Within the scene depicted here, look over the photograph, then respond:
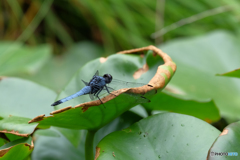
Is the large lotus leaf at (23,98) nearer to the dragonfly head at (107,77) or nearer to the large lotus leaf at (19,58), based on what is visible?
the dragonfly head at (107,77)

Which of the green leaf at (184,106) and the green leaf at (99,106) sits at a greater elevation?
the green leaf at (99,106)

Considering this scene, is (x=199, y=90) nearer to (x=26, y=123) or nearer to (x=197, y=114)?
(x=197, y=114)

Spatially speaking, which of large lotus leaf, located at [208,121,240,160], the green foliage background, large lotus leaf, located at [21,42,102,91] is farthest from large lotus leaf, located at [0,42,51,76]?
large lotus leaf, located at [208,121,240,160]

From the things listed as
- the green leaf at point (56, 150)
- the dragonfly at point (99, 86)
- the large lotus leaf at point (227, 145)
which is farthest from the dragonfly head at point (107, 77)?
the large lotus leaf at point (227, 145)

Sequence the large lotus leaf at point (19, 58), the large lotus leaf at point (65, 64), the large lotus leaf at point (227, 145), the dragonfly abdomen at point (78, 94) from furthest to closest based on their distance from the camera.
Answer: the large lotus leaf at point (65, 64)
the large lotus leaf at point (19, 58)
the dragonfly abdomen at point (78, 94)
the large lotus leaf at point (227, 145)

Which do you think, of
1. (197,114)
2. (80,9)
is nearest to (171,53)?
(197,114)

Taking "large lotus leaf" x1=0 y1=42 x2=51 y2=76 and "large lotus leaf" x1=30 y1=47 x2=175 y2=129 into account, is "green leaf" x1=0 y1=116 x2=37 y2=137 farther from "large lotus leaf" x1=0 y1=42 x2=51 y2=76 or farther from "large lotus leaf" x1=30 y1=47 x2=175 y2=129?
"large lotus leaf" x1=0 y1=42 x2=51 y2=76

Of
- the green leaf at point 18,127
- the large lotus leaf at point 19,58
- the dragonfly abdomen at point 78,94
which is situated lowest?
the large lotus leaf at point 19,58

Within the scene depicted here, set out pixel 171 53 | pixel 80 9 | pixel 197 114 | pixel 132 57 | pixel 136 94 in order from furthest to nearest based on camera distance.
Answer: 1. pixel 80 9
2. pixel 171 53
3. pixel 197 114
4. pixel 132 57
5. pixel 136 94
